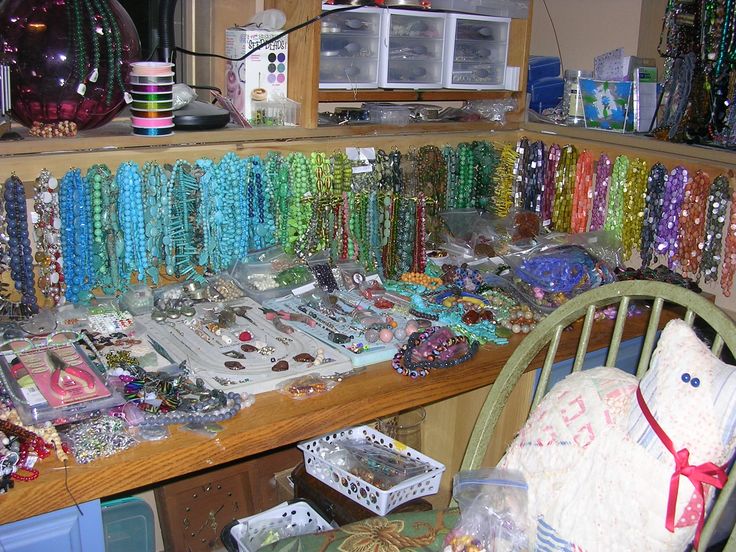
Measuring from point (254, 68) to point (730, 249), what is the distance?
1.32 metres

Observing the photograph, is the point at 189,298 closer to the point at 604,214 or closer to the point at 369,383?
the point at 369,383

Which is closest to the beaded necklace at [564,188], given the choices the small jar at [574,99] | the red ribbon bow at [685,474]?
the small jar at [574,99]

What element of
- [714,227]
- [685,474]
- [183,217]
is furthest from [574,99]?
[685,474]

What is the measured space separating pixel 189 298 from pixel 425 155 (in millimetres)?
828

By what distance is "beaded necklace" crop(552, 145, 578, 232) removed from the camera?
7.87 feet

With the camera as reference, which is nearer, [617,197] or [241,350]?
[241,350]

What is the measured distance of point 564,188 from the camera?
7.98 ft

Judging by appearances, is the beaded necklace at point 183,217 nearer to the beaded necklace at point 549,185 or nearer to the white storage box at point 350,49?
the white storage box at point 350,49

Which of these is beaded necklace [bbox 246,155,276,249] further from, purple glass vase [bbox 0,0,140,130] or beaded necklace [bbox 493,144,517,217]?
beaded necklace [bbox 493,144,517,217]

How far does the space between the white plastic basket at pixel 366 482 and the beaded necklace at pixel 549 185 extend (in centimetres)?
87

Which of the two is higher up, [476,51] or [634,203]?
[476,51]

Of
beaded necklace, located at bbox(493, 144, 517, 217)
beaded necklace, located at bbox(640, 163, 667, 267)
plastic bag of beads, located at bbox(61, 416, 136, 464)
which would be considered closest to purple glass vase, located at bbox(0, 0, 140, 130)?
plastic bag of beads, located at bbox(61, 416, 136, 464)

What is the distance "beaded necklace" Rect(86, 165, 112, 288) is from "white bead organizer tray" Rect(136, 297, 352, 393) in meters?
0.14

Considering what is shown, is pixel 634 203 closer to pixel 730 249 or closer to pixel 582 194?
pixel 582 194
